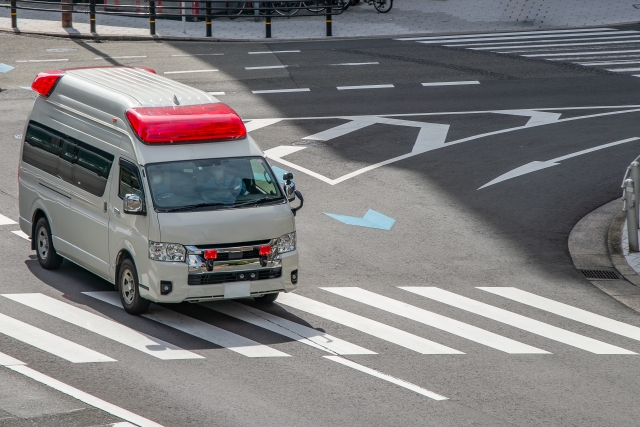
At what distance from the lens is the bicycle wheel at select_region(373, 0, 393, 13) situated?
3922 cm

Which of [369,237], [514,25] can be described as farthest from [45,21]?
[369,237]

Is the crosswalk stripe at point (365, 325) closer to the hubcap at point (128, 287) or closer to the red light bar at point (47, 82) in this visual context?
the hubcap at point (128, 287)

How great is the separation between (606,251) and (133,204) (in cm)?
800

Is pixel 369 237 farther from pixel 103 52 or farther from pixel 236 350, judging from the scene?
pixel 103 52

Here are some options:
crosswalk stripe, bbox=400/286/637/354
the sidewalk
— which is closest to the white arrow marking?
crosswalk stripe, bbox=400/286/637/354

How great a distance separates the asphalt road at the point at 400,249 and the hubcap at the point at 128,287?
10.6 inches

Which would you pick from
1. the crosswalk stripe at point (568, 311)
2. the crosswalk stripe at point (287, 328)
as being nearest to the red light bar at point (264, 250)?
the crosswalk stripe at point (287, 328)

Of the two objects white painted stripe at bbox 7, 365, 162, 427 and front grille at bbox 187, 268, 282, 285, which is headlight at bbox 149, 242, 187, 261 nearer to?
front grille at bbox 187, 268, 282, 285

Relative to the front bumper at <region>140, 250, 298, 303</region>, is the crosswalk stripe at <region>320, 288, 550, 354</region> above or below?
below

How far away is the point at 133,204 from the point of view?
481 inches

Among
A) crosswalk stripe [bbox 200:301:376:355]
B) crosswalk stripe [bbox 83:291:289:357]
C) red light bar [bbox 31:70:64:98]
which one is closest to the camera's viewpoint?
crosswalk stripe [bbox 83:291:289:357]

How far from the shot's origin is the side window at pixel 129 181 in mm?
12539

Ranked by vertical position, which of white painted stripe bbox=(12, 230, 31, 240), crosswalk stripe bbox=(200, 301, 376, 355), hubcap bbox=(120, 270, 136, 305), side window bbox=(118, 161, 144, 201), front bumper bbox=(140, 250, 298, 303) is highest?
side window bbox=(118, 161, 144, 201)

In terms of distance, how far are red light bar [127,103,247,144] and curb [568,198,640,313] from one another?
5887 millimetres
